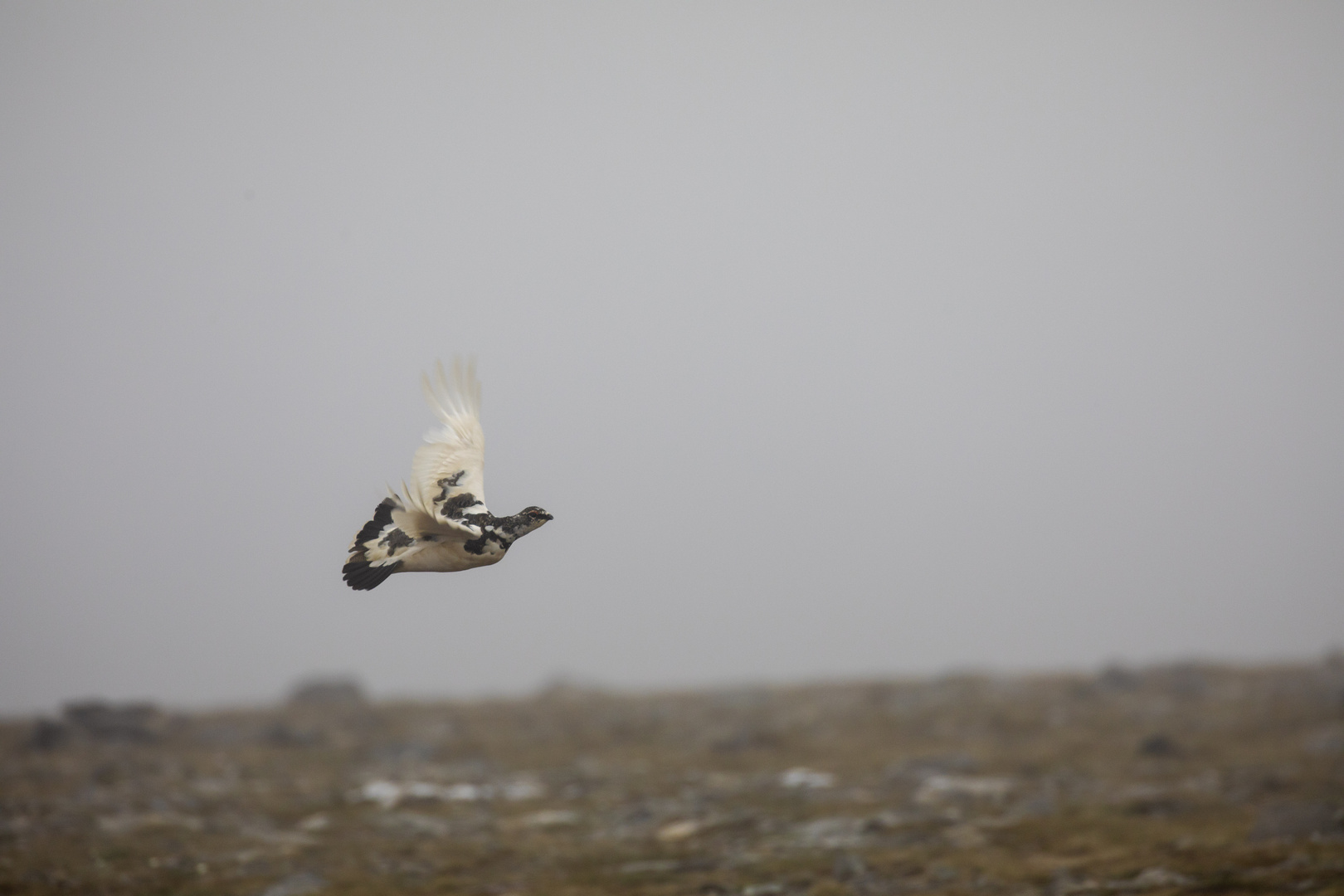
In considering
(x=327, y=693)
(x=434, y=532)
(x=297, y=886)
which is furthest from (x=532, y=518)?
(x=327, y=693)

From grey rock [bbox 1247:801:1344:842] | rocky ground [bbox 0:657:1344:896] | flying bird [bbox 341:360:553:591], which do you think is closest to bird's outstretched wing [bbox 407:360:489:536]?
flying bird [bbox 341:360:553:591]

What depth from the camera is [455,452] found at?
10883mm

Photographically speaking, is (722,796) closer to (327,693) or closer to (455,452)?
(455,452)

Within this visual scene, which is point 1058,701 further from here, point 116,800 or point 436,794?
point 116,800

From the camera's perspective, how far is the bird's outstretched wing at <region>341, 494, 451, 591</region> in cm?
895

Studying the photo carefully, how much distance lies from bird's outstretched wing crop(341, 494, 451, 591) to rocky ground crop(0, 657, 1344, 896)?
1073cm

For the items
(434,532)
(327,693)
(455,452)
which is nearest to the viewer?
(434,532)

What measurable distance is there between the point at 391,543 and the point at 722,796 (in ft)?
56.9

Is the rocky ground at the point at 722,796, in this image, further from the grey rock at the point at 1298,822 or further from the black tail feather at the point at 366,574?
the black tail feather at the point at 366,574

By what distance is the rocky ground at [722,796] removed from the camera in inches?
725

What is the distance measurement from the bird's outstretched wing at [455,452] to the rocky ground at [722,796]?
33.5ft

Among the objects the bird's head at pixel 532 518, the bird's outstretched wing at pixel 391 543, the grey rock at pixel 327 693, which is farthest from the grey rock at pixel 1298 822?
the grey rock at pixel 327 693

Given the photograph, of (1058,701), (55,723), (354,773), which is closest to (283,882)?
(354,773)

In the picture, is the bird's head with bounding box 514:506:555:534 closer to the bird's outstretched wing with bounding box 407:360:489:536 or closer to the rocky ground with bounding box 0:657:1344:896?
the bird's outstretched wing with bounding box 407:360:489:536
